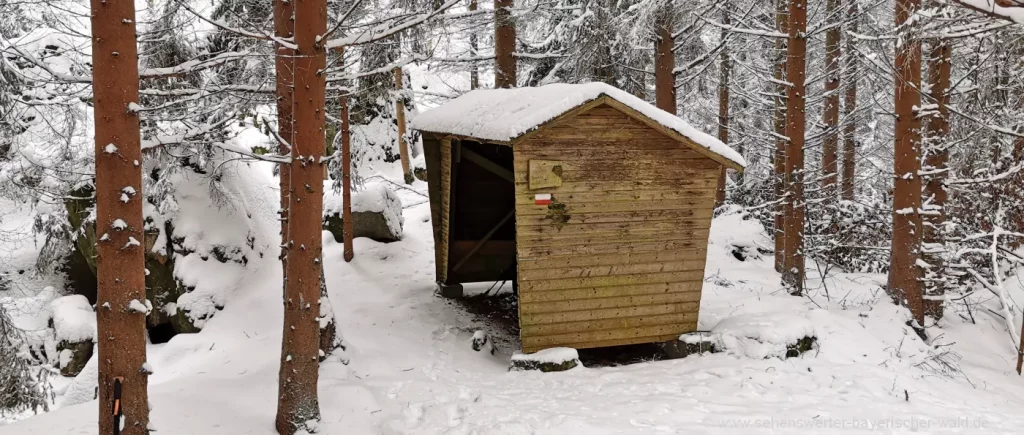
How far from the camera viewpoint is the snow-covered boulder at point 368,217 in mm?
13203

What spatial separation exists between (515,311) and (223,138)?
5.11 metres

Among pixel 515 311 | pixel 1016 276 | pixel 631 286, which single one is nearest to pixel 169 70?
pixel 631 286

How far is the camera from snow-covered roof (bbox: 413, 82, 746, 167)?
7.10m

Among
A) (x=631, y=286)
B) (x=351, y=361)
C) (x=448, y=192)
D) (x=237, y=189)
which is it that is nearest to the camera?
(x=351, y=361)

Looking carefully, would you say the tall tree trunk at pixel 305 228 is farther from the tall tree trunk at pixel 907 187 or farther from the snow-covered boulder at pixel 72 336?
the snow-covered boulder at pixel 72 336

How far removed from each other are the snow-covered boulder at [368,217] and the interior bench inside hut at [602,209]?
508cm

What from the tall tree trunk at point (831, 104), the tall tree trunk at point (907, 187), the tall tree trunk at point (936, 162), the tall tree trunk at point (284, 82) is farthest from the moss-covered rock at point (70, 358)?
the tall tree trunk at point (831, 104)

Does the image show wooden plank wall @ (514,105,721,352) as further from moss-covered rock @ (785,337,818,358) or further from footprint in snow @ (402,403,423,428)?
footprint in snow @ (402,403,423,428)

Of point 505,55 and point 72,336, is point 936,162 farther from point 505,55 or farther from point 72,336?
point 72,336

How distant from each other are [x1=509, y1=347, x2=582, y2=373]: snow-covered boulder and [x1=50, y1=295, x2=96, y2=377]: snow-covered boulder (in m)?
8.26

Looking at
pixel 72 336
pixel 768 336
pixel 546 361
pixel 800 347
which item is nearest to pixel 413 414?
pixel 546 361

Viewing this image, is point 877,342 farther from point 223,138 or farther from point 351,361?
point 223,138

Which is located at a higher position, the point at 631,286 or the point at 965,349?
the point at 631,286

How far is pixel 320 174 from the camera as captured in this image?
16.9 feet
